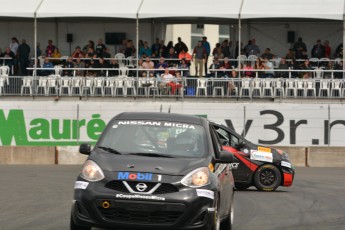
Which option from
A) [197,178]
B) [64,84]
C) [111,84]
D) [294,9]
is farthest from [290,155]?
[197,178]

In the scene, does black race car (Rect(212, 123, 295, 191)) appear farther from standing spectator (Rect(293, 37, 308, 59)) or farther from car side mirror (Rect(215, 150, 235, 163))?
standing spectator (Rect(293, 37, 308, 59))

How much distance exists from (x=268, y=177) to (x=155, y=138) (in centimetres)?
922

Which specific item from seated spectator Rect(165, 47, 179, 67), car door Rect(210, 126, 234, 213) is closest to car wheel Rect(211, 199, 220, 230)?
car door Rect(210, 126, 234, 213)

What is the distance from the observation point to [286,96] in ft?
108

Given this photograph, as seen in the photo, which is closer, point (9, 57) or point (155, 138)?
point (155, 138)

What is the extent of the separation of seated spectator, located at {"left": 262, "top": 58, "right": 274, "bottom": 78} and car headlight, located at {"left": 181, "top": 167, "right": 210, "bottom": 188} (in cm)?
2316

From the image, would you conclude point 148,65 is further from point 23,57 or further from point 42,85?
point 23,57

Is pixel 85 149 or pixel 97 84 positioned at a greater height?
pixel 97 84

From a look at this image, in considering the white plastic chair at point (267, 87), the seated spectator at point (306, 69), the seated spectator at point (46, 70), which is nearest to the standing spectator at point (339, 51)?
the seated spectator at point (306, 69)

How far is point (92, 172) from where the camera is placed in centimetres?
1047

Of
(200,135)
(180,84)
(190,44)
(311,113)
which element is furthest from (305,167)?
(190,44)

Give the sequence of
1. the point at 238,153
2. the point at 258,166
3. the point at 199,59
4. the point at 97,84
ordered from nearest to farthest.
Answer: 1. the point at 238,153
2. the point at 258,166
3. the point at 97,84
4. the point at 199,59

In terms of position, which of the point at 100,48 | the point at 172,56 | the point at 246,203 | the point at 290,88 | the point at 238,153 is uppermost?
the point at 100,48

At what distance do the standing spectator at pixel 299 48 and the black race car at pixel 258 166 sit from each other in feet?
51.2
